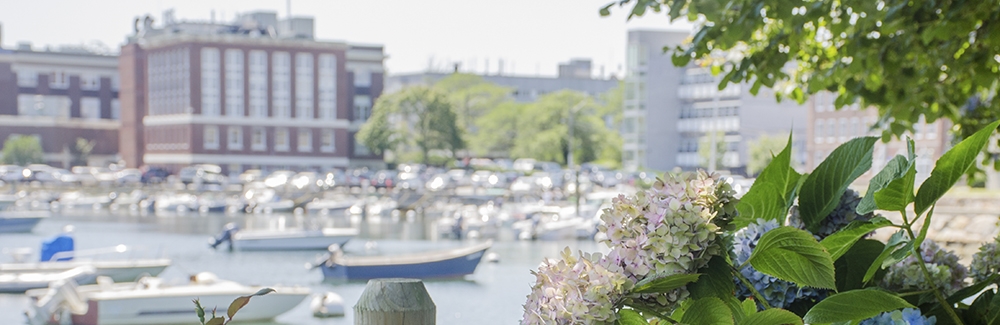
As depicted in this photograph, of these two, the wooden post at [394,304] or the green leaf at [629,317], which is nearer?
the green leaf at [629,317]

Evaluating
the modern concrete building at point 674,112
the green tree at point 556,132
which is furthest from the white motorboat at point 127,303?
the modern concrete building at point 674,112

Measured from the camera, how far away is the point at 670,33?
89812 millimetres

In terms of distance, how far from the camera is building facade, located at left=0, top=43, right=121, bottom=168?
314 ft

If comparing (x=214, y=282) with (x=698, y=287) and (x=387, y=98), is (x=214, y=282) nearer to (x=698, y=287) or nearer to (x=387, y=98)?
(x=698, y=287)

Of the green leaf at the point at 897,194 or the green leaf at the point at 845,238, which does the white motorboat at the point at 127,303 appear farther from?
the green leaf at the point at 897,194

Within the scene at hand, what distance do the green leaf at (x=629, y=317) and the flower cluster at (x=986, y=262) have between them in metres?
1.00

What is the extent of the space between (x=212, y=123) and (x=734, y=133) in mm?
40456

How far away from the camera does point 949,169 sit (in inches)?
65.4

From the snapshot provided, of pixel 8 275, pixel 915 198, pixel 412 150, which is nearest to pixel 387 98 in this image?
pixel 412 150

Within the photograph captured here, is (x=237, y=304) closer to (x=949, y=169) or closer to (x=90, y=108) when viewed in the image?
(x=949, y=169)

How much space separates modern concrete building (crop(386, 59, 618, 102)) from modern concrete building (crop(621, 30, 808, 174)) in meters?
38.0

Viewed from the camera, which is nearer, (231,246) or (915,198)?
(915,198)

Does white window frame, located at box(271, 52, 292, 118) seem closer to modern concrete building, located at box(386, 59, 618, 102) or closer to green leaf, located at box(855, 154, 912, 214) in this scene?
modern concrete building, located at box(386, 59, 618, 102)

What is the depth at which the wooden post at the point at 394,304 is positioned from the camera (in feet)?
5.70
